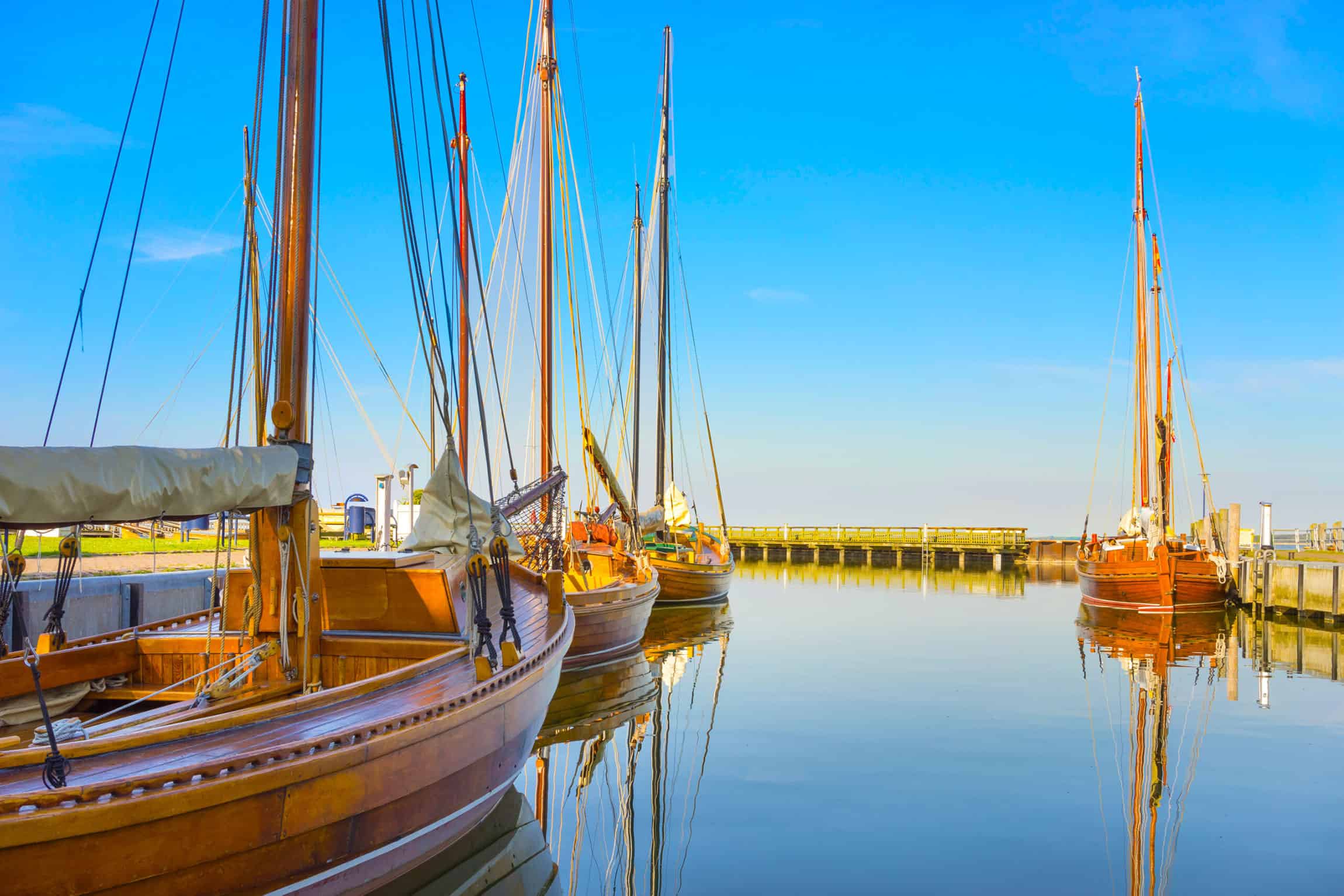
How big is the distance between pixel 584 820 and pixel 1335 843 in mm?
6738

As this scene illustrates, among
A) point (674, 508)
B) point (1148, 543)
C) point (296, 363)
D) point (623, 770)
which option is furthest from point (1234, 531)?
A: point (296, 363)

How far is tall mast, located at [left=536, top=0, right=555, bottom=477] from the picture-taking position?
68.3ft

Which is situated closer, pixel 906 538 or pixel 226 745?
pixel 226 745

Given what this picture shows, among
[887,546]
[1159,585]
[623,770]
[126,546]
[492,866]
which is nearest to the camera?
[492,866]

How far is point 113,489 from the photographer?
5.82 meters

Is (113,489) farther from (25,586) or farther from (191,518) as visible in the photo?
(25,586)

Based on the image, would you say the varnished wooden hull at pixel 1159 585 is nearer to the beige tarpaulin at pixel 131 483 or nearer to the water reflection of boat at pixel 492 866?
the water reflection of boat at pixel 492 866

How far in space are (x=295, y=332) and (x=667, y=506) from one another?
2393cm

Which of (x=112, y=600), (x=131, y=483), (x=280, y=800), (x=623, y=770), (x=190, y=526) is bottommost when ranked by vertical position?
(x=623, y=770)

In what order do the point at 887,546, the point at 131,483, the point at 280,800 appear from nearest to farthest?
the point at 280,800, the point at 131,483, the point at 887,546

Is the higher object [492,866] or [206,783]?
[206,783]

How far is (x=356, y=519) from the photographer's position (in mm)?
29609

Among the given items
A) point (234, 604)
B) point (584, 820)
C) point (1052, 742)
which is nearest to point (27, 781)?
point (234, 604)

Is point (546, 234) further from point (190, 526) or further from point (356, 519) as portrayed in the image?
point (190, 526)
